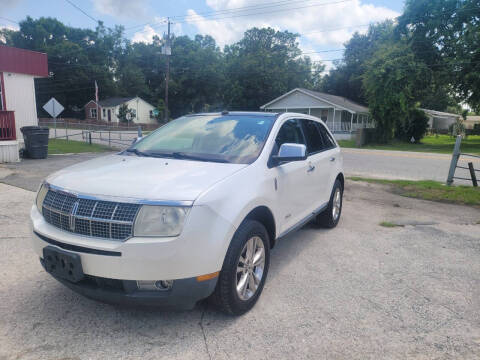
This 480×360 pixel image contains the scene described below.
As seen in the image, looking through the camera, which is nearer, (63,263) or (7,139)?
(63,263)

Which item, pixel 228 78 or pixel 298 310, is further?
pixel 228 78

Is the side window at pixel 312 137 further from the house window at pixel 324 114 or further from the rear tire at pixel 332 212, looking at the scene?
the house window at pixel 324 114

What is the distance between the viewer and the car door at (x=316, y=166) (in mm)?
4574

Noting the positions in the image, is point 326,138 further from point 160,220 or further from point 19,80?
point 19,80

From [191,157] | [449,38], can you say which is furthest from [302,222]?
[449,38]

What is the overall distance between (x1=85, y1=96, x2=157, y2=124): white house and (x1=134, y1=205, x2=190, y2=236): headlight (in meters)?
60.7

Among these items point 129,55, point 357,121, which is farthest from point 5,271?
point 129,55

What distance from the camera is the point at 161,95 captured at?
70.8m

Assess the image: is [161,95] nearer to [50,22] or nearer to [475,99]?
[50,22]

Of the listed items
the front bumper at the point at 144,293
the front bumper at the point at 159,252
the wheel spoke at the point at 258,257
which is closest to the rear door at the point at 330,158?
the wheel spoke at the point at 258,257

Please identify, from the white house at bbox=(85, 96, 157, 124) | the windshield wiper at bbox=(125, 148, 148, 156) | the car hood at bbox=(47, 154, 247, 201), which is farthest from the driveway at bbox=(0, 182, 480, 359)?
the white house at bbox=(85, 96, 157, 124)

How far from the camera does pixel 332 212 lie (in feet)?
18.2

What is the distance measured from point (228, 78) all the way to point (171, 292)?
2155 inches

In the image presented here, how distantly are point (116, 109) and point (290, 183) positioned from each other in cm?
6249
